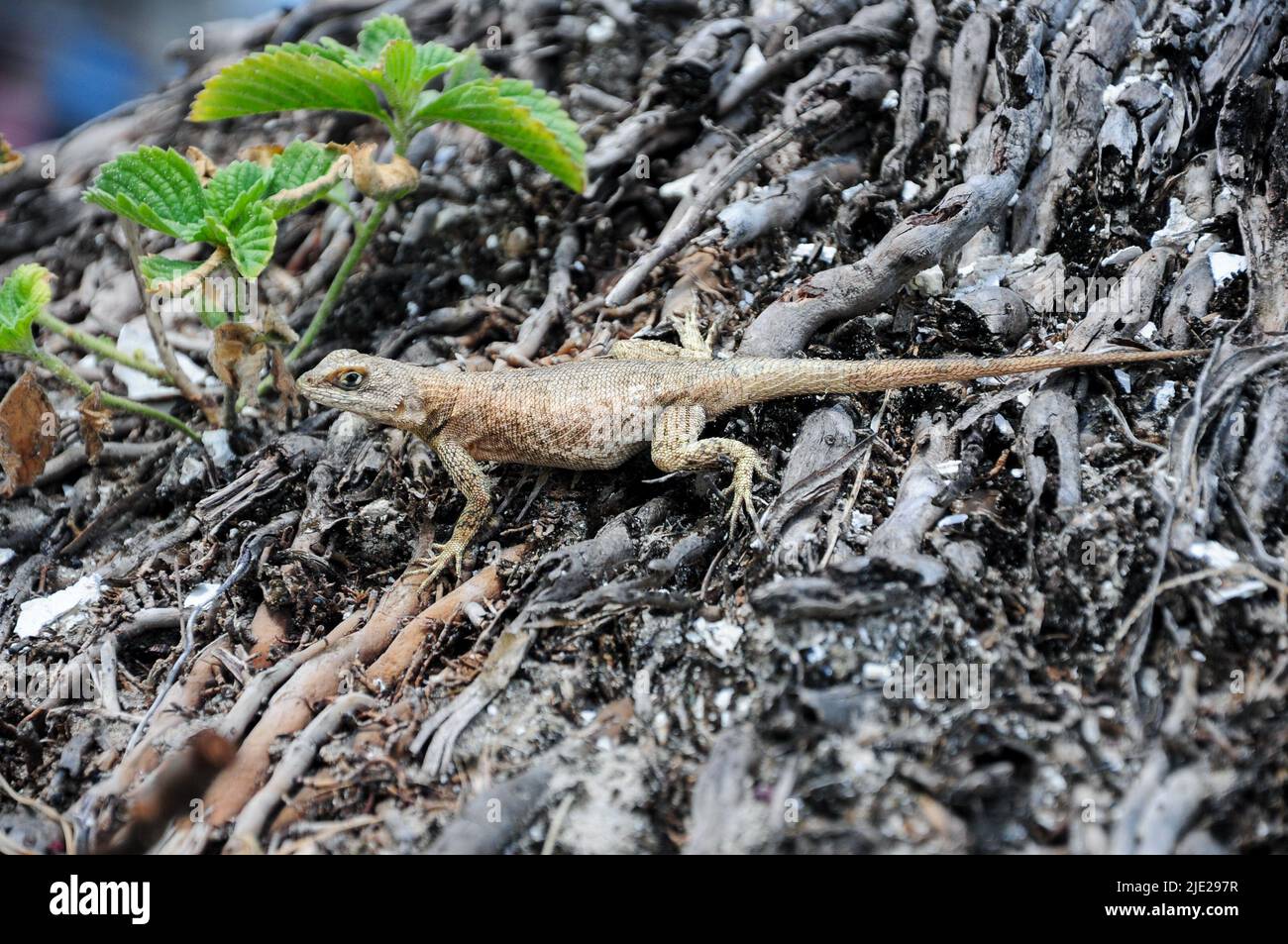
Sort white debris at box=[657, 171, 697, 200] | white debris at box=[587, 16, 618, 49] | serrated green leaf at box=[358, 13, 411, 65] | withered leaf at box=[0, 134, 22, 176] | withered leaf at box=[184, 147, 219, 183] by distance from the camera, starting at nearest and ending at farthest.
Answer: withered leaf at box=[184, 147, 219, 183] < serrated green leaf at box=[358, 13, 411, 65] < withered leaf at box=[0, 134, 22, 176] < white debris at box=[657, 171, 697, 200] < white debris at box=[587, 16, 618, 49]

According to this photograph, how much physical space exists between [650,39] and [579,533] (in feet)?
11.9

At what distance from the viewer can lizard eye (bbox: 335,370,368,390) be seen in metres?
3.58

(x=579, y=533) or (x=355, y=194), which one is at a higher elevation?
(x=355, y=194)

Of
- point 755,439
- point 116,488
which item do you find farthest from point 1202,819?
point 116,488

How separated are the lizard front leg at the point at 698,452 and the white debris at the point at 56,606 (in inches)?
89.3

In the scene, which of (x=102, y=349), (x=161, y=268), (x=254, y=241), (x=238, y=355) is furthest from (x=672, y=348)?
(x=102, y=349)

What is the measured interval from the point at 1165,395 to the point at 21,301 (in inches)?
158

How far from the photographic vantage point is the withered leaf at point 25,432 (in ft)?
11.8

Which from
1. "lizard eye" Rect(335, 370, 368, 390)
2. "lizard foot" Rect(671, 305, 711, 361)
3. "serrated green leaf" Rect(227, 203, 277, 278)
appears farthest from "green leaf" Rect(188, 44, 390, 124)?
"lizard foot" Rect(671, 305, 711, 361)

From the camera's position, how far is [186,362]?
4566 mm

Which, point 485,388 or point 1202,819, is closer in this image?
point 1202,819

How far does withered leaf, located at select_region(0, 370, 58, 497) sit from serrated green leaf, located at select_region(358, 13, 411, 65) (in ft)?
6.41

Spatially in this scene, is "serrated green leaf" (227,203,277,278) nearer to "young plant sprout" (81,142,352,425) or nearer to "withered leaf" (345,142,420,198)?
"young plant sprout" (81,142,352,425)
